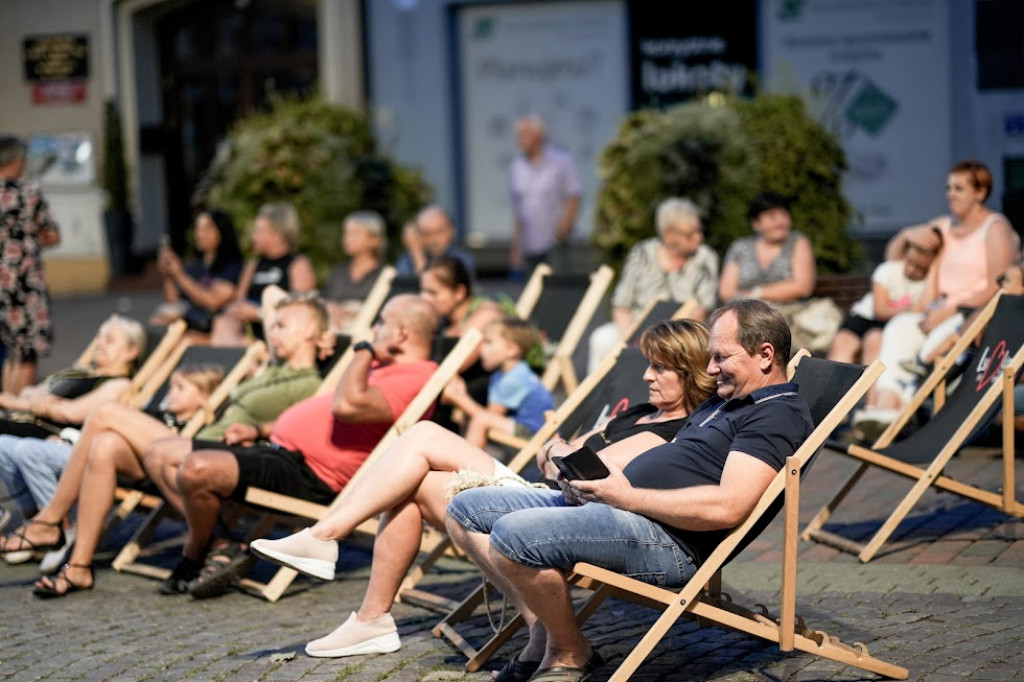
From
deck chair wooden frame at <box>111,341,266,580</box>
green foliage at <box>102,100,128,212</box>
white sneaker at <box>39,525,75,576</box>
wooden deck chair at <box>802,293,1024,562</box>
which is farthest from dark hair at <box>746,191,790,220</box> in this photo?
green foliage at <box>102,100,128,212</box>

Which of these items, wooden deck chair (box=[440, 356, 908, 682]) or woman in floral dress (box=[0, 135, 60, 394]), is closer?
wooden deck chair (box=[440, 356, 908, 682])

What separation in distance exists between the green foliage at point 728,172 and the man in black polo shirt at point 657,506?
5.74 meters

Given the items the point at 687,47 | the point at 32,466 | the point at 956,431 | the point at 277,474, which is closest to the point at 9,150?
the point at 32,466

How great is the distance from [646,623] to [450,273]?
9.32 ft

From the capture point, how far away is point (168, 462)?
21.1 feet

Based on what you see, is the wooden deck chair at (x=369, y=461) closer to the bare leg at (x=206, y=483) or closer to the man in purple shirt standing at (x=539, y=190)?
the bare leg at (x=206, y=483)

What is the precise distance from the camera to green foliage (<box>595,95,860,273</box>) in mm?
10555

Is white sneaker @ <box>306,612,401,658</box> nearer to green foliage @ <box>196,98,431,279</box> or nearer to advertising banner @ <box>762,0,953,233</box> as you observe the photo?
green foliage @ <box>196,98,431,279</box>

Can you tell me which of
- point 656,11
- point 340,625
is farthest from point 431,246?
point 656,11

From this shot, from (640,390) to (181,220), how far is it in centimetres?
1510

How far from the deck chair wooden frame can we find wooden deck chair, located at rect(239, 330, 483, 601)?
63 centimetres

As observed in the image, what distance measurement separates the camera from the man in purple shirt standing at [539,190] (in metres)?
13.1

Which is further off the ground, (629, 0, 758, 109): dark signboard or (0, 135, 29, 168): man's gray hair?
(629, 0, 758, 109): dark signboard

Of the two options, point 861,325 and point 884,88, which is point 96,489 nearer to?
point 861,325
